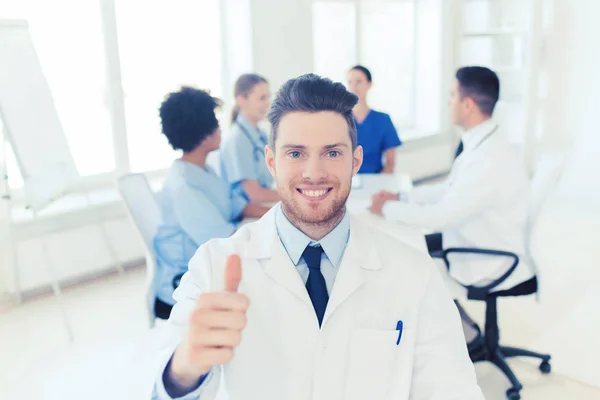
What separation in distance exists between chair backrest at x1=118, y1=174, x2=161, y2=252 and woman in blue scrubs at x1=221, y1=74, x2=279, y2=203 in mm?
783

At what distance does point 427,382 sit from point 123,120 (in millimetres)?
3777

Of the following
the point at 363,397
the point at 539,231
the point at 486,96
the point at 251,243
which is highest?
the point at 486,96

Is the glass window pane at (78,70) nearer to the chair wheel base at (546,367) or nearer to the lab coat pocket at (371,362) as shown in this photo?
the chair wheel base at (546,367)

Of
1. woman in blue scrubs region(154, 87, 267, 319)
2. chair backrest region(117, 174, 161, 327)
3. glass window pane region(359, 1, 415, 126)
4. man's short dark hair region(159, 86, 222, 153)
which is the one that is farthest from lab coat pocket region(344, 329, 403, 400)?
glass window pane region(359, 1, 415, 126)

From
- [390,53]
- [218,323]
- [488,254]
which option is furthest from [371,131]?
[390,53]

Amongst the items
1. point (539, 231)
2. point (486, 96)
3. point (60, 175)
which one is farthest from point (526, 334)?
point (60, 175)

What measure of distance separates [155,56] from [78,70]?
656 millimetres

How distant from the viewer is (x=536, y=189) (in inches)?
103

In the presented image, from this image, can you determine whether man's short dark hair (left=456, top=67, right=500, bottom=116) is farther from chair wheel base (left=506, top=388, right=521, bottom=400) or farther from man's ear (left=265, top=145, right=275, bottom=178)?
man's ear (left=265, top=145, right=275, bottom=178)

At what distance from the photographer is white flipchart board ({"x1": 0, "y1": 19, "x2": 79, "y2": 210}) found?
11.0 feet

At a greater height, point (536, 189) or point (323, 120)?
point (323, 120)

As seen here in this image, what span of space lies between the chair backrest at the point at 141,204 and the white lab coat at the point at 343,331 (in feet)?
3.91

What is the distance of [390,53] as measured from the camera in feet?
23.0

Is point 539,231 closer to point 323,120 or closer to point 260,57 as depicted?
point 260,57
